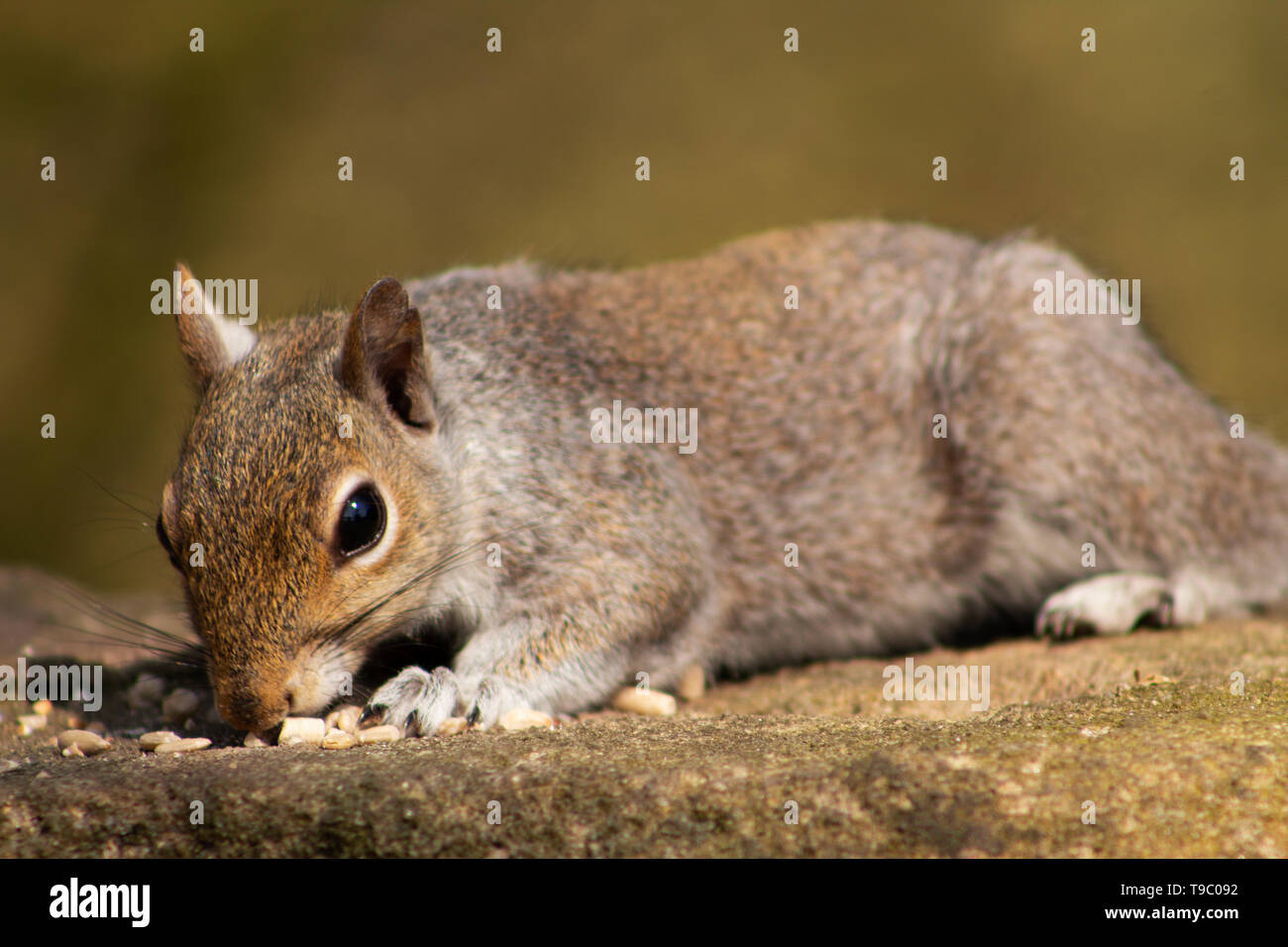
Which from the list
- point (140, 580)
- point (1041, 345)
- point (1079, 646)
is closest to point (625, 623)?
point (1079, 646)

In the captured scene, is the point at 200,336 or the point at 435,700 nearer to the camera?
the point at 435,700

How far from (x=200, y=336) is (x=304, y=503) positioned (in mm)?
1045

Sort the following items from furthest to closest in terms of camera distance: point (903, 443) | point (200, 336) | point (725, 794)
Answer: point (903, 443) < point (200, 336) < point (725, 794)

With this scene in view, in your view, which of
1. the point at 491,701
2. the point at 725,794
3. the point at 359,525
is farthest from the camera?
the point at 491,701

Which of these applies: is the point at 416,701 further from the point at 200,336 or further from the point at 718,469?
the point at 718,469

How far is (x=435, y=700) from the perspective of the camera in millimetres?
3992

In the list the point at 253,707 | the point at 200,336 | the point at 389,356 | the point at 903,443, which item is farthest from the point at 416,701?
the point at 903,443

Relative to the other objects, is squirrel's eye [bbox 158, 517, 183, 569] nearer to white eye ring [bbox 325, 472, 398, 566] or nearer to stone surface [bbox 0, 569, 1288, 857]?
white eye ring [bbox 325, 472, 398, 566]

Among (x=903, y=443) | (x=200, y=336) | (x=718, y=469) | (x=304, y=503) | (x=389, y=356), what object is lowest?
(x=304, y=503)

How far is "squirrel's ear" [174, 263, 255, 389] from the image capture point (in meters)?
4.34
